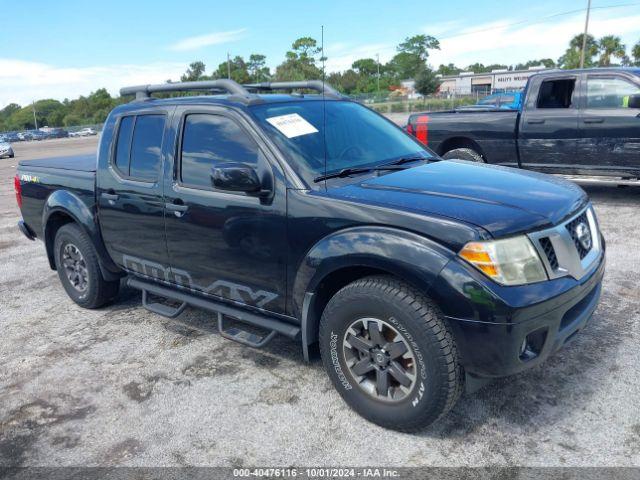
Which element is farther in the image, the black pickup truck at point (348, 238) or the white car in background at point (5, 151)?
the white car in background at point (5, 151)

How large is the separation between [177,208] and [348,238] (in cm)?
143

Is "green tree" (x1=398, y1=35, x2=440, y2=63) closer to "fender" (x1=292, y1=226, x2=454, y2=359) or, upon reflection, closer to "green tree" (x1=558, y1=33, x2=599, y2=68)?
"green tree" (x1=558, y1=33, x2=599, y2=68)

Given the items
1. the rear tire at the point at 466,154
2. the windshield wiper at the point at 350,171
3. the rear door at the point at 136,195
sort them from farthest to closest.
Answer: the rear tire at the point at 466,154, the rear door at the point at 136,195, the windshield wiper at the point at 350,171

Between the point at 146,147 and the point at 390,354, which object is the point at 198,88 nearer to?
the point at 146,147

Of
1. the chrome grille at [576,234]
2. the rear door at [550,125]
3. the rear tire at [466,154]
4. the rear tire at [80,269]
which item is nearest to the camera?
the chrome grille at [576,234]

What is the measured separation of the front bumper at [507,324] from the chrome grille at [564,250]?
7cm

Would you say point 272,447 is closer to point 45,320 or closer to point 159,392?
point 159,392

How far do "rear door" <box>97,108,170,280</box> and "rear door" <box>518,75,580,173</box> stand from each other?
5954 mm

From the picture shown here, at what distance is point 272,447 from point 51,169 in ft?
11.8

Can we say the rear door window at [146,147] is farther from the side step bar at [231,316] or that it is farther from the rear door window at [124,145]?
the side step bar at [231,316]

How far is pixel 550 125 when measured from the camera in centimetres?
788

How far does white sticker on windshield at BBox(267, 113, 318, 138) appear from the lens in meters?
3.39

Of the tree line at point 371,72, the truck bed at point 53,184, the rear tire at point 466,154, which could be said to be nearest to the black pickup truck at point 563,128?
the rear tire at point 466,154

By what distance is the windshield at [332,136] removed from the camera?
3303 mm
